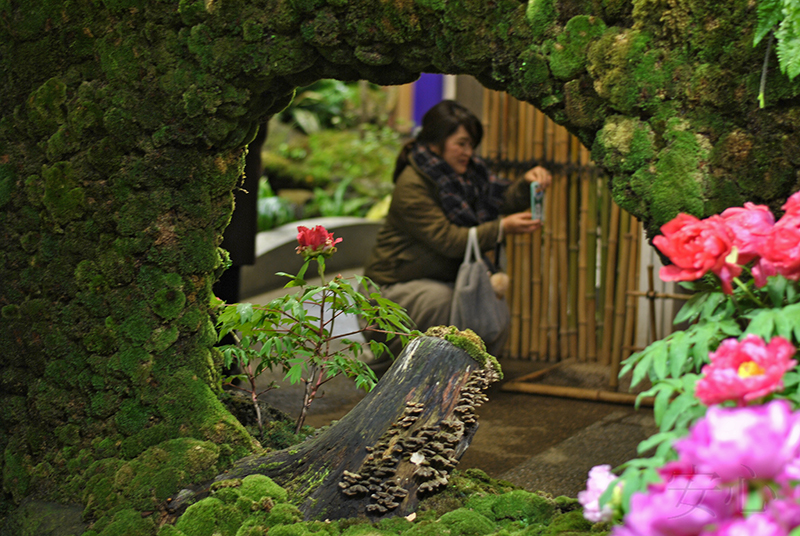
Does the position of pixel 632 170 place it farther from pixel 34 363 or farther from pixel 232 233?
pixel 232 233

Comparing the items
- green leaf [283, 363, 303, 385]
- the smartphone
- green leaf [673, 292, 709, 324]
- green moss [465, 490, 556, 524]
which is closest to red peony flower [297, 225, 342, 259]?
green leaf [283, 363, 303, 385]

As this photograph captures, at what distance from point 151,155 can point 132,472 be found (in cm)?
89

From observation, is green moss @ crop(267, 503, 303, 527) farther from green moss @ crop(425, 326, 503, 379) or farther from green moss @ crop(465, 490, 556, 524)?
green moss @ crop(425, 326, 503, 379)

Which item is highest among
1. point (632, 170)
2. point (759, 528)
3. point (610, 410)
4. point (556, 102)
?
point (556, 102)

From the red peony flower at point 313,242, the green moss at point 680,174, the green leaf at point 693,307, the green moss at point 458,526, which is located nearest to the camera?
the green leaf at point 693,307

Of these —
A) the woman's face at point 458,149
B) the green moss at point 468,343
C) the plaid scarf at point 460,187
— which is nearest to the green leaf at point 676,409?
Answer: the green moss at point 468,343

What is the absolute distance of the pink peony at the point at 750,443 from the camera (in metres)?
0.85

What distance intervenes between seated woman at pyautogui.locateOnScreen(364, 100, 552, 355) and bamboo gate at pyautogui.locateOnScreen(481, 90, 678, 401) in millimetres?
508

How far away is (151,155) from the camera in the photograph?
82.3 inches

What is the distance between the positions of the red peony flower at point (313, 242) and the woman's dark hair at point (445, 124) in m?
1.79

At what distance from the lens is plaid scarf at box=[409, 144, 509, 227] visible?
3871 mm

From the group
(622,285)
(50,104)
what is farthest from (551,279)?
(50,104)

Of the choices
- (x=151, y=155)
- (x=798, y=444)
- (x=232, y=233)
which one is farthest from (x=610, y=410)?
(x=798, y=444)

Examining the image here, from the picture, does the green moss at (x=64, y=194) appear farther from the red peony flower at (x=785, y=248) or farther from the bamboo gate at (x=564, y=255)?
the bamboo gate at (x=564, y=255)
